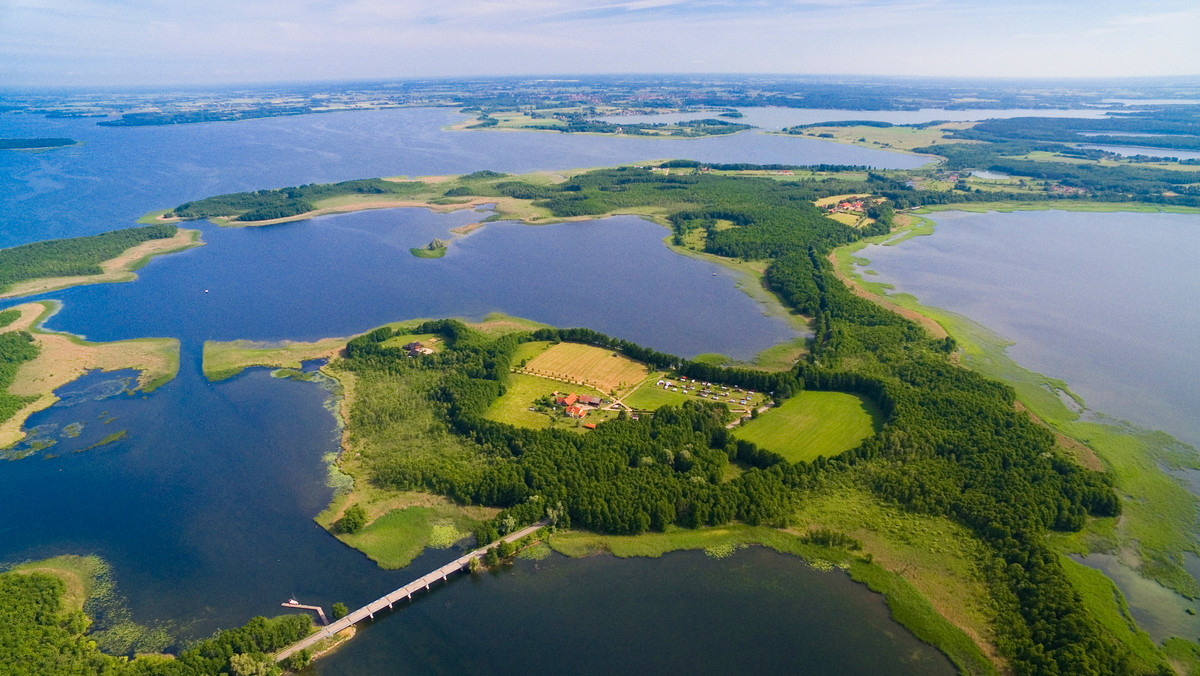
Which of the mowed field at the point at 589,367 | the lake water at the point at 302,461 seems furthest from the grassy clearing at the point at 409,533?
the mowed field at the point at 589,367

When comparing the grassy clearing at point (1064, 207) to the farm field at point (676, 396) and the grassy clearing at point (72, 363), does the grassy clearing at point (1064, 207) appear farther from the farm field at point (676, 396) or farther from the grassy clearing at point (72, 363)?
the grassy clearing at point (72, 363)

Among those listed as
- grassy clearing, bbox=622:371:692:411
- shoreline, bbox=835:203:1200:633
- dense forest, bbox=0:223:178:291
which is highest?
dense forest, bbox=0:223:178:291

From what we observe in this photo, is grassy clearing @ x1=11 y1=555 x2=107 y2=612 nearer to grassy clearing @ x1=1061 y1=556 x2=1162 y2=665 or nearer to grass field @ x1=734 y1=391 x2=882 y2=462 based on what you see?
grass field @ x1=734 y1=391 x2=882 y2=462

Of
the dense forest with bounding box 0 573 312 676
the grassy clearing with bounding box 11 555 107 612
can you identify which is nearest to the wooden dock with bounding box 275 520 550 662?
the dense forest with bounding box 0 573 312 676

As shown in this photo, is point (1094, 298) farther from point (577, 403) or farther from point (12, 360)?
point (12, 360)

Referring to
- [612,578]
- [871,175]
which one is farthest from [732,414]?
[871,175]

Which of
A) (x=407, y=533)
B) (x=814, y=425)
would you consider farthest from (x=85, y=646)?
(x=814, y=425)
